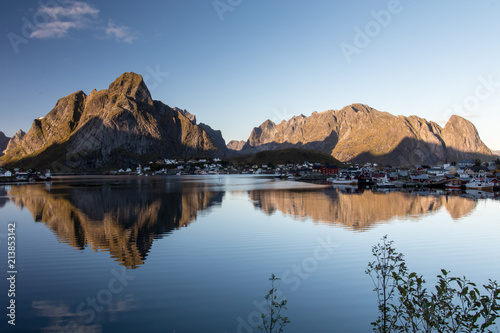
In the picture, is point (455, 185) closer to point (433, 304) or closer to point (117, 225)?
point (117, 225)

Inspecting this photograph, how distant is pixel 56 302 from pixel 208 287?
24.0 feet

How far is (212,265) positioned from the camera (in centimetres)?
2134

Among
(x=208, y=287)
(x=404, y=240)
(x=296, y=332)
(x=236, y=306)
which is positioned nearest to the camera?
(x=296, y=332)

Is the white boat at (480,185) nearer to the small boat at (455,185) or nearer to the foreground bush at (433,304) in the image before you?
the small boat at (455,185)

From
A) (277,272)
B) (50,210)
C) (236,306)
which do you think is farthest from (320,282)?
(50,210)

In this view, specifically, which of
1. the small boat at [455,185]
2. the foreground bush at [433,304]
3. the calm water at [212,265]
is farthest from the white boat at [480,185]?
the foreground bush at [433,304]

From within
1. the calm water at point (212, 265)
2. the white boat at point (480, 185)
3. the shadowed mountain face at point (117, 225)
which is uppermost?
the white boat at point (480, 185)

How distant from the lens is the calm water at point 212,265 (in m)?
13.9

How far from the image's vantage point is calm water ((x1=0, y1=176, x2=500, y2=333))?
13.9 meters

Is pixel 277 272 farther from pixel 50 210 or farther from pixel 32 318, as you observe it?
pixel 50 210

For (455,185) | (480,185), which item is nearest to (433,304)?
(455,185)

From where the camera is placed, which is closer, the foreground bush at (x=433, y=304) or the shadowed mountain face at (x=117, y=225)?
the foreground bush at (x=433, y=304)

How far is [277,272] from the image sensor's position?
19.8 m

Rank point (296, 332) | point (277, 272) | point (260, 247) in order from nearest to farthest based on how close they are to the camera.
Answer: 1. point (296, 332)
2. point (277, 272)
3. point (260, 247)
